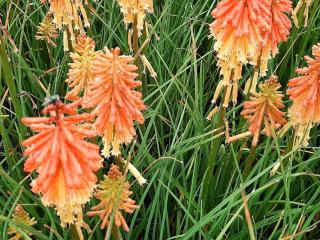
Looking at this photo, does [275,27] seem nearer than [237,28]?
No

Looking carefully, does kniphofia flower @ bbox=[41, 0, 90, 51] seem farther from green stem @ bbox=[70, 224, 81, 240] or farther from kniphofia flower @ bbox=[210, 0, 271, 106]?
green stem @ bbox=[70, 224, 81, 240]

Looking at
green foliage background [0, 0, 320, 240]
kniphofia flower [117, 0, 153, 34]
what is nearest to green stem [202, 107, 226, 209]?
green foliage background [0, 0, 320, 240]

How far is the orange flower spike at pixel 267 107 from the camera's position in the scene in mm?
2889

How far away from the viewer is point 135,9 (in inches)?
122

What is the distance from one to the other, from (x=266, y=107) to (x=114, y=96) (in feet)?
3.30

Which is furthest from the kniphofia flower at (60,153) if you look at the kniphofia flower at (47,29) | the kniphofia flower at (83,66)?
the kniphofia flower at (47,29)

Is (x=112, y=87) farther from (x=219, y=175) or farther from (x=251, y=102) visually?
(x=219, y=175)

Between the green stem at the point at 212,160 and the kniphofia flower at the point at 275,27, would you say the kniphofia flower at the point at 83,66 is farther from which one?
the kniphofia flower at the point at 275,27

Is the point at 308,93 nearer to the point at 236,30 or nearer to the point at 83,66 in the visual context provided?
the point at 236,30

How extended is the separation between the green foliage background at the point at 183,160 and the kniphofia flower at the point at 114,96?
41 cm

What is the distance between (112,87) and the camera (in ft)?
7.32

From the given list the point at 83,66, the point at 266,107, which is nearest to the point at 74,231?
the point at 83,66

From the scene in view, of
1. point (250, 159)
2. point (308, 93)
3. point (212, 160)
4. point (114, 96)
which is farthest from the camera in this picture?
point (250, 159)

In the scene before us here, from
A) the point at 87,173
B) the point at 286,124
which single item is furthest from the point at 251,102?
the point at 87,173
